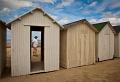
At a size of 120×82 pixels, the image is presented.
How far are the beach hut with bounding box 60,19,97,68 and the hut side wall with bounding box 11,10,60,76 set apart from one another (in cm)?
150

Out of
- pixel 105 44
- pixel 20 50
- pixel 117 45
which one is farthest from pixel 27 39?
pixel 117 45

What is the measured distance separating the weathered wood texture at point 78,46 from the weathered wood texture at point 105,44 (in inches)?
71.1

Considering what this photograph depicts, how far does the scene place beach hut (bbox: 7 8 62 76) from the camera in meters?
8.80

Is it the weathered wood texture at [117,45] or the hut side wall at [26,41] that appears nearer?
the hut side wall at [26,41]

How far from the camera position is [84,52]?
12.0 metres

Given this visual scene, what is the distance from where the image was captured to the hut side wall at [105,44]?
13912 millimetres

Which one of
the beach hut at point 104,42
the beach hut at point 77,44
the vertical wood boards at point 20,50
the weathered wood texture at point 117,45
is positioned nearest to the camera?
the vertical wood boards at point 20,50

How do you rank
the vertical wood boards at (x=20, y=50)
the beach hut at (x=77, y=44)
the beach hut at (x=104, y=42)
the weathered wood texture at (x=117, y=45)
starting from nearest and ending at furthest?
the vertical wood boards at (x=20, y=50), the beach hut at (x=77, y=44), the beach hut at (x=104, y=42), the weathered wood texture at (x=117, y=45)

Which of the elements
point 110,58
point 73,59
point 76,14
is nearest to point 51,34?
point 73,59

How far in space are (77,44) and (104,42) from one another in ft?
14.1

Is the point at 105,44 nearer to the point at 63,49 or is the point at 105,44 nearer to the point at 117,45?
the point at 117,45

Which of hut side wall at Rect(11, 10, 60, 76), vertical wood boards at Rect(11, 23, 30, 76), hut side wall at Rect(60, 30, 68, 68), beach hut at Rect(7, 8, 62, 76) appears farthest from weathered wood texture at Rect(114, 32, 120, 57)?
vertical wood boards at Rect(11, 23, 30, 76)

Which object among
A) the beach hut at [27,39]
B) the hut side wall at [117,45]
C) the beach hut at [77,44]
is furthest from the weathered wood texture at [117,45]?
the beach hut at [27,39]

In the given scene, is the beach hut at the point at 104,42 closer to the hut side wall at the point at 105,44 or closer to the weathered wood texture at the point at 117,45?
the hut side wall at the point at 105,44
